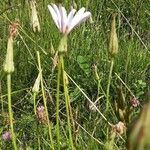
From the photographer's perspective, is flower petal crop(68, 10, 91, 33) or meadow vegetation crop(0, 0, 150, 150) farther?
meadow vegetation crop(0, 0, 150, 150)

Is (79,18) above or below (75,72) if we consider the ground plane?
above

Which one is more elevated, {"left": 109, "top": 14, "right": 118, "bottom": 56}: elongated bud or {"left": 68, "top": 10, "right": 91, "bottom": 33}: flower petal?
{"left": 68, "top": 10, "right": 91, "bottom": 33}: flower petal

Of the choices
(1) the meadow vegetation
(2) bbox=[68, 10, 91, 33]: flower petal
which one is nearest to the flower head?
(2) bbox=[68, 10, 91, 33]: flower petal

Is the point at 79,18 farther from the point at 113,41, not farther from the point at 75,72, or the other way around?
the point at 75,72

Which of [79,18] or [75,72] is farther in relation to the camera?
[75,72]

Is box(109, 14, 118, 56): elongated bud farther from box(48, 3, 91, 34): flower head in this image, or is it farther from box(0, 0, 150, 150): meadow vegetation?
box(0, 0, 150, 150): meadow vegetation

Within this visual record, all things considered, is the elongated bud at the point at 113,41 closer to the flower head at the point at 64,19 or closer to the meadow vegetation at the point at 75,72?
the flower head at the point at 64,19

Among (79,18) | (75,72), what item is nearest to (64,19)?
(79,18)

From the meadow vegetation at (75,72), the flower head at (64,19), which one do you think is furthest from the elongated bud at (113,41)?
the meadow vegetation at (75,72)

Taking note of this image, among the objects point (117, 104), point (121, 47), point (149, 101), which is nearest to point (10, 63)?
point (117, 104)

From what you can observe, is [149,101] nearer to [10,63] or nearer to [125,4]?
[10,63]

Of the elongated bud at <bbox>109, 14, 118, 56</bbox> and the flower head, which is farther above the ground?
the flower head
